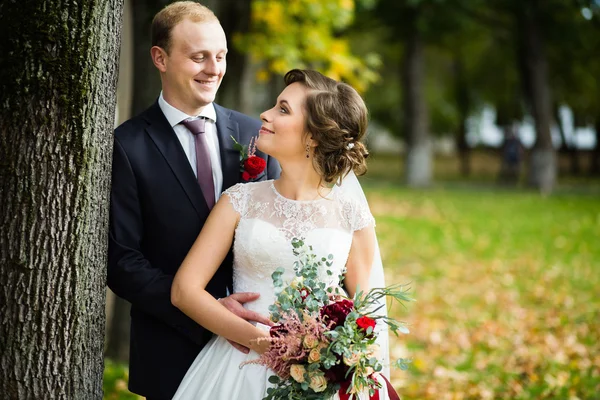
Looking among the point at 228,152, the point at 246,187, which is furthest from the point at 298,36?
the point at 246,187

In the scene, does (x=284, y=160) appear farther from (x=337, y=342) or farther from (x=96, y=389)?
(x=96, y=389)

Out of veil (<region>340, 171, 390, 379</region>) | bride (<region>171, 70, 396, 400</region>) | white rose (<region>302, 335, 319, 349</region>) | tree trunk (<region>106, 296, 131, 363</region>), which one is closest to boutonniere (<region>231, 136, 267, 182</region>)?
bride (<region>171, 70, 396, 400</region>)

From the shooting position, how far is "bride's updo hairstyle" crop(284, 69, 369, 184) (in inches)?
122

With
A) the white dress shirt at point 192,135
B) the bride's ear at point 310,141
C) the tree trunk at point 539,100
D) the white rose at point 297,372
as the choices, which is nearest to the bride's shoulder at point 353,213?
the bride's ear at point 310,141

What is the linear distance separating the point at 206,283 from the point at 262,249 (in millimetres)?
271

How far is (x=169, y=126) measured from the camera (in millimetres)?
3361

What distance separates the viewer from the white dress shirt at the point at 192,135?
11.1 ft

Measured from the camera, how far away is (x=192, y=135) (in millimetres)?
3416

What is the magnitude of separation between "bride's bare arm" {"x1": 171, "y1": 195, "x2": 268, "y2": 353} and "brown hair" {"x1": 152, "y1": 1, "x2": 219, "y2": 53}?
813 mm

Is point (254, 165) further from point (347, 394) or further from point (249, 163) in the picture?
point (347, 394)

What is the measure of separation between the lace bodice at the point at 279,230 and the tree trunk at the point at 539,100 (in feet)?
71.4

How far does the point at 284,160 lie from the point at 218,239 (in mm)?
438

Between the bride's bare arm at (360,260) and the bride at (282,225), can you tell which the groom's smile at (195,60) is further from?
the bride's bare arm at (360,260)

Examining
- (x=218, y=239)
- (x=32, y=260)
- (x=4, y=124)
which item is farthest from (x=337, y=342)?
(x=4, y=124)
